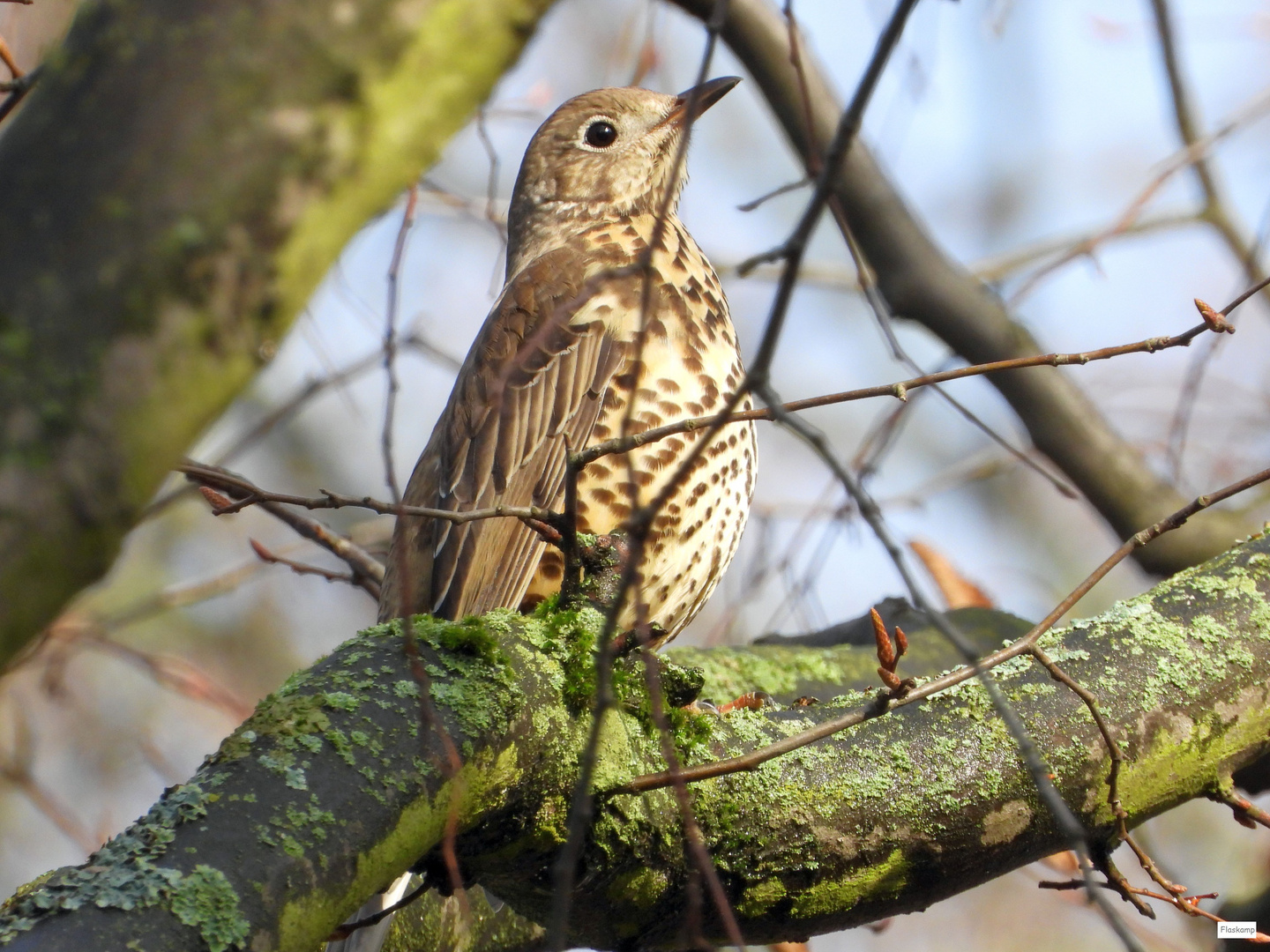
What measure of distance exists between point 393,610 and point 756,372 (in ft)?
7.57

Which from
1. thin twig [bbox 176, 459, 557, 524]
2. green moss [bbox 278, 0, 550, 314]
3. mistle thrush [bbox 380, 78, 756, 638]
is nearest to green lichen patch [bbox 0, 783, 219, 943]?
thin twig [bbox 176, 459, 557, 524]

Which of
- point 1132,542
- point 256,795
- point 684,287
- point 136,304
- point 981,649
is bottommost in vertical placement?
point 256,795

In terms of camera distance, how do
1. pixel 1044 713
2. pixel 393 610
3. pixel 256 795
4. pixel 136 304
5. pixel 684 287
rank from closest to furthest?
1. pixel 136 304
2. pixel 256 795
3. pixel 1044 713
4. pixel 393 610
5. pixel 684 287

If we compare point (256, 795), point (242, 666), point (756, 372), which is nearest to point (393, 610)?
point (256, 795)

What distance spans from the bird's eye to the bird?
573 mm

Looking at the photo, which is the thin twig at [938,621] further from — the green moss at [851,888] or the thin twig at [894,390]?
the green moss at [851,888]

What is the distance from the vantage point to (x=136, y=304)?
1129mm

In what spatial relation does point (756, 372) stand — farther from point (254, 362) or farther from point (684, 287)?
point (684, 287)

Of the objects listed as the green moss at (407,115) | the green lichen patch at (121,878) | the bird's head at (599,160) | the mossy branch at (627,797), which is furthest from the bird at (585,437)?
the green moss at (407,115)

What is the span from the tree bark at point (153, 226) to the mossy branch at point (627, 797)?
68 cm

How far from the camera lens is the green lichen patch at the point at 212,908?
157cm

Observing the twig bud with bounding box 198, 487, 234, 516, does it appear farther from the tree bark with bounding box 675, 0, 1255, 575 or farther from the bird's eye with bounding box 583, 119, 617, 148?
the bird's eye with bounding box 583, 119, 617, 148

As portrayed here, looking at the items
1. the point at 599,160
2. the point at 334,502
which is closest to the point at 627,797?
the point at 334,502

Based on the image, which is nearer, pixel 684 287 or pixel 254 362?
pixel 254 362
